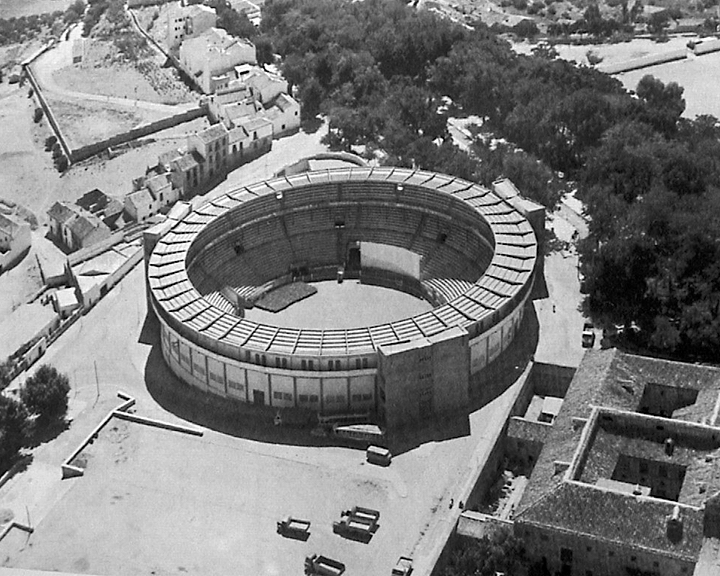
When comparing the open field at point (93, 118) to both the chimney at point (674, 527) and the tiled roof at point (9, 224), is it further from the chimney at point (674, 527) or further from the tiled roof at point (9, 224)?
the chimney at point (674, 527)

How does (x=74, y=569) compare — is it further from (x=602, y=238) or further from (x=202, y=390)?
(x=602, y=238)

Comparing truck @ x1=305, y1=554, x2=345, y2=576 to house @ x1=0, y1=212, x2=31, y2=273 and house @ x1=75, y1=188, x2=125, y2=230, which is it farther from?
house @ x1=75, y1=188, x2=125, y2=230

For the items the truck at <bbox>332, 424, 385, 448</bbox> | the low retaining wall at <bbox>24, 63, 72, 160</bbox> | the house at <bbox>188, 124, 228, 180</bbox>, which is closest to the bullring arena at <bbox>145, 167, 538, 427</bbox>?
the truck at <bbox>332, 424, 385, 448</bbox>

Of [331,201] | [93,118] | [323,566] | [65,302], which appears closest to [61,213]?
[65,302]

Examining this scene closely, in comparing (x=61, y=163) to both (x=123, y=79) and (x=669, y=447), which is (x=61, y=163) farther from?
(x=669, y=447)

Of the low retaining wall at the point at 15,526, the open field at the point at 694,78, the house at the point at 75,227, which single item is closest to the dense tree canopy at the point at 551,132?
the open field at the point at 694,78

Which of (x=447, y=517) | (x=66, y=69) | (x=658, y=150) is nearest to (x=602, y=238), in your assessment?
(x=658, y=150)

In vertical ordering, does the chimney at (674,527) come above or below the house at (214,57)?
below
